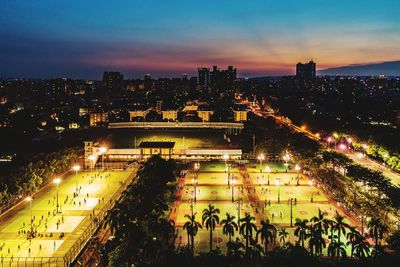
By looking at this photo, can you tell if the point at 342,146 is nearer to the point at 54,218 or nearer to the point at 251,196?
the point at 251,196

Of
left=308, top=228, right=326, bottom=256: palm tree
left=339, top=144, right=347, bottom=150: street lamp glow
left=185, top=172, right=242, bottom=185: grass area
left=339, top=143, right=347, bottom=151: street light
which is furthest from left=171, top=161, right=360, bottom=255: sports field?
left=339, top=143, right=347, bottom=151: street light

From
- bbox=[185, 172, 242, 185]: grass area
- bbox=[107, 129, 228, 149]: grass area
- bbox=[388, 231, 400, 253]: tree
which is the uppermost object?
bbox=[107, 129, 228, 149]: grass area

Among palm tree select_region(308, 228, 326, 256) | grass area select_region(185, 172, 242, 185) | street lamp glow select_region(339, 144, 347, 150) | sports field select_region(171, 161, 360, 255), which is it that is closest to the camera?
palm tree select_region(308, 228, 326, 256)

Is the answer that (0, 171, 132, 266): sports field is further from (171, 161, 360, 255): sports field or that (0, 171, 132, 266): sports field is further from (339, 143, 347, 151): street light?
(339, 143, 347, 151): street light

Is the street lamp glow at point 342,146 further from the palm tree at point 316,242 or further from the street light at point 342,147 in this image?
the palm tree at point 316,242

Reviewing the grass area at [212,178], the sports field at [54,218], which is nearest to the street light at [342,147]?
the grass area at [212,178]

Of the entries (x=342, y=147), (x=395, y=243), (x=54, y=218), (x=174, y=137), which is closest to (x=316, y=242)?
(x=395, y=243)

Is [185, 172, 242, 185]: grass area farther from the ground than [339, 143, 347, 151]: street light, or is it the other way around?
[339, 143, 347, 151]: street light
